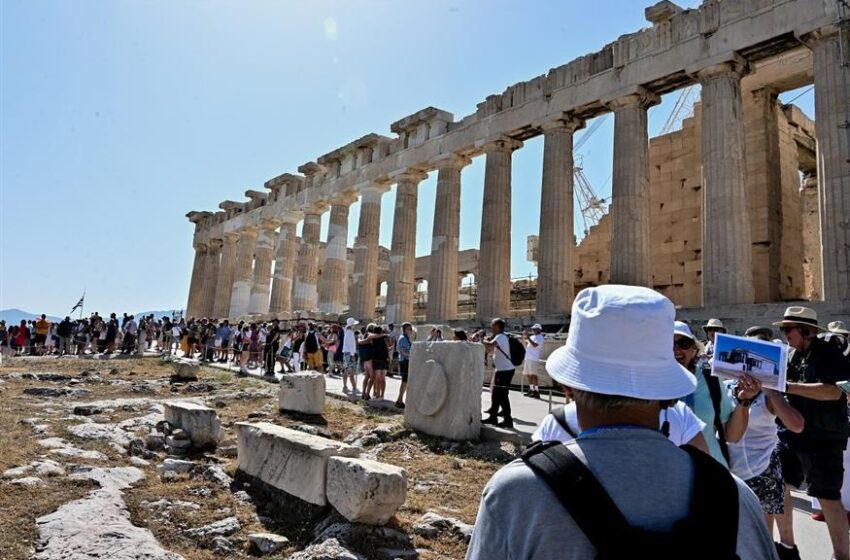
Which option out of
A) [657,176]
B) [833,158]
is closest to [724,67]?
[833,158]

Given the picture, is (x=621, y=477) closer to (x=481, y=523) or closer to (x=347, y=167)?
(x=481, y=523)

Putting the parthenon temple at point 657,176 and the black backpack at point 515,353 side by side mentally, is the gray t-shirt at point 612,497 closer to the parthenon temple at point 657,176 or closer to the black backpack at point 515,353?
the black backpack at point 515,353

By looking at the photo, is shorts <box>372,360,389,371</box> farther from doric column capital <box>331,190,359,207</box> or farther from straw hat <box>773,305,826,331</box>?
doric column capital <box>331,190,359,207</box>

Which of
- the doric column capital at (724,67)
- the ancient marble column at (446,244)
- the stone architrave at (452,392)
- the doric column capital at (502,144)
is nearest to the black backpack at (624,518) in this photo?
the stone architrave at (452,392)

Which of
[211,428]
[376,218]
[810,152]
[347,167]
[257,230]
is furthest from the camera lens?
[257,230]

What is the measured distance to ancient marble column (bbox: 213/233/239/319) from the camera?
120ft

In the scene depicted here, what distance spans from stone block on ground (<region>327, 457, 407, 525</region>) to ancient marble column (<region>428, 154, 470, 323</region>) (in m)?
17.3

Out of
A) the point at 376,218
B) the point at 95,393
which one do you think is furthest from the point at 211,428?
the point at 376,218

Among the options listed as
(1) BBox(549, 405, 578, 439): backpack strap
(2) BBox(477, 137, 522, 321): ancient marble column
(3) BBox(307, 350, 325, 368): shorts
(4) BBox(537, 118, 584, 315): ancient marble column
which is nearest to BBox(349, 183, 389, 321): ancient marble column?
(2) BBox(477, 137, 522, 321): ancient marble column

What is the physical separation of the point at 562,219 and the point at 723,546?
61.2 feet

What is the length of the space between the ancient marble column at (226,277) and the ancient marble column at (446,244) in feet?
59.6

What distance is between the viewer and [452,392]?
8.29 metres

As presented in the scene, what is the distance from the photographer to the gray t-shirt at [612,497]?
1.27 meters

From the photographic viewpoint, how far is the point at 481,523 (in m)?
1.40
